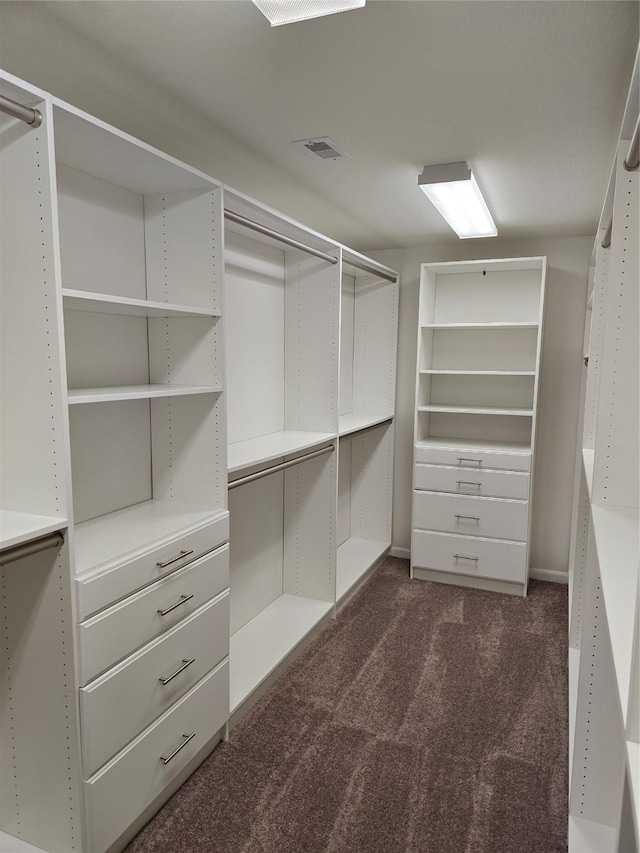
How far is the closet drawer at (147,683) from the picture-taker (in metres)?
1.66

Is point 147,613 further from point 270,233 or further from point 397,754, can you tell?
point 270,233

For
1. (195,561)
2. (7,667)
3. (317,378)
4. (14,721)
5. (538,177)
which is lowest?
(14,721)

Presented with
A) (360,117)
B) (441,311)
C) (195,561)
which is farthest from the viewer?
(441,311)

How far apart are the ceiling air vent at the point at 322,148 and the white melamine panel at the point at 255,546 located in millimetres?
1597

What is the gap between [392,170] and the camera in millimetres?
2463

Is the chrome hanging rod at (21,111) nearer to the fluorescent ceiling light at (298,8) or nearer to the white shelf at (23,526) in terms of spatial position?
the fluorescent ceiling light at (298,8)

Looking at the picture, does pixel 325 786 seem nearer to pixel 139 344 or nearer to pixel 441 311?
pixel 139 344

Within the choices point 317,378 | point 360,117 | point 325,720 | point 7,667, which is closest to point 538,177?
point 360,117

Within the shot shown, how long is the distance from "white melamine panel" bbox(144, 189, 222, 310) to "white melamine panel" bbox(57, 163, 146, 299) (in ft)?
0.16

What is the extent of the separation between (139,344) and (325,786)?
69.7 inches

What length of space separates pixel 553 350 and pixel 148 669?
128 inches

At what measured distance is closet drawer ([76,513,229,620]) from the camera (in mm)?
1613

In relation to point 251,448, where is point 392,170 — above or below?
above

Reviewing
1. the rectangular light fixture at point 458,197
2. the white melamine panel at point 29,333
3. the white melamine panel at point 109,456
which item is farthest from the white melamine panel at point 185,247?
the rectangular light fixture at point 458,197
